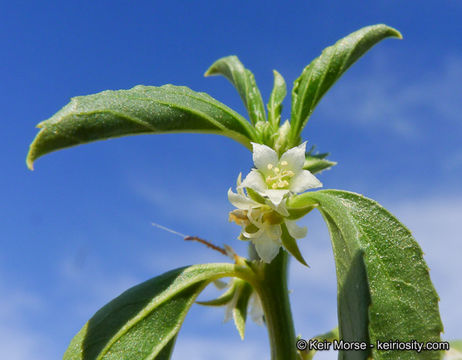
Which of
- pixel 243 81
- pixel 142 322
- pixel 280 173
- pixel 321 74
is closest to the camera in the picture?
pixel 142 322

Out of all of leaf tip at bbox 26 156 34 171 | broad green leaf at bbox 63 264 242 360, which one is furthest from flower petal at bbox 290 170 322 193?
leaf tip at bbox 26 156 34 171

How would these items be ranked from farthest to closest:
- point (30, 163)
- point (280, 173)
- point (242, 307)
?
point (242, 307), point (280, 173), point (30, 163)

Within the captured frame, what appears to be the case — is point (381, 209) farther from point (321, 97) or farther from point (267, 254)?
point (321, 97)

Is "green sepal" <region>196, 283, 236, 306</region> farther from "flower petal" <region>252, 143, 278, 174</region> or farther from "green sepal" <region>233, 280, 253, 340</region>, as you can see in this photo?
"flower petal" <region>252, 143, 278, 174</region>

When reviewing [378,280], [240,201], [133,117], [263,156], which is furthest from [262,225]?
[133,117]

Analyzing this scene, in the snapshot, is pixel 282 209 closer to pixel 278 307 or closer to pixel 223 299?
pixel 278 307

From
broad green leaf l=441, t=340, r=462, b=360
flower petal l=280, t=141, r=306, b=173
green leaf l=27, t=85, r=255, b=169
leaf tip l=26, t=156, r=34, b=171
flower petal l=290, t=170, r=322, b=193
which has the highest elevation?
green leaf l=27, t=85, r=255, b=169

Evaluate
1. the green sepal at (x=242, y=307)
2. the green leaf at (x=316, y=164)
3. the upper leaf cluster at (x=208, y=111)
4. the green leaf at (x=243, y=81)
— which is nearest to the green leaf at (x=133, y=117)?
the upper leaf cluster at (x=208, y=111)
